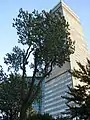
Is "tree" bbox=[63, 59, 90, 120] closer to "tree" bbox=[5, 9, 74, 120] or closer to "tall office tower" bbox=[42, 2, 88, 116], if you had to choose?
"tree" bbox=[5, 9, 74, 120]

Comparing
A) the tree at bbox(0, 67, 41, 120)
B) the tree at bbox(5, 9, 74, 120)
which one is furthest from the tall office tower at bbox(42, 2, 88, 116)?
the tree at bbox(5, 9, 74, 120)

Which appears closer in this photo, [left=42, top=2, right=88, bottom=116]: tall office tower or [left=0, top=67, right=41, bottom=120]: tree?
[left=0, top=67, right=41, bottom=120]: tree

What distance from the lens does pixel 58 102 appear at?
154m

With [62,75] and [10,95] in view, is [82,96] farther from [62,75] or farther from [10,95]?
[62,75]

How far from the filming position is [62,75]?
515ft

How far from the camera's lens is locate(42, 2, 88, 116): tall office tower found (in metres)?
152

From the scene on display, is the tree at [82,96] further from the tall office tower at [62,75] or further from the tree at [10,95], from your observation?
the tall office tower at [62,75]

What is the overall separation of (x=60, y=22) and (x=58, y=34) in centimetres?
158

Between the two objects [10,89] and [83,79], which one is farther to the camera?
[10,89]

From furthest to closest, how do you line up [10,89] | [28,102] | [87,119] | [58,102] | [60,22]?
1. [58,102]
2. [10,89]
3. [60,22]
4. [28,102]
5. [87,119]

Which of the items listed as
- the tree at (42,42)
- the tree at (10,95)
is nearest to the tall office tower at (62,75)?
the tree at (10,95)

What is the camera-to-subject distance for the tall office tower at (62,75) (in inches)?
5999

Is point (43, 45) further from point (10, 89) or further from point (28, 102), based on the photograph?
point (10, 89)

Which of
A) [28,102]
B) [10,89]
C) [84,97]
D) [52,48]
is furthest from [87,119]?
[10,89]
